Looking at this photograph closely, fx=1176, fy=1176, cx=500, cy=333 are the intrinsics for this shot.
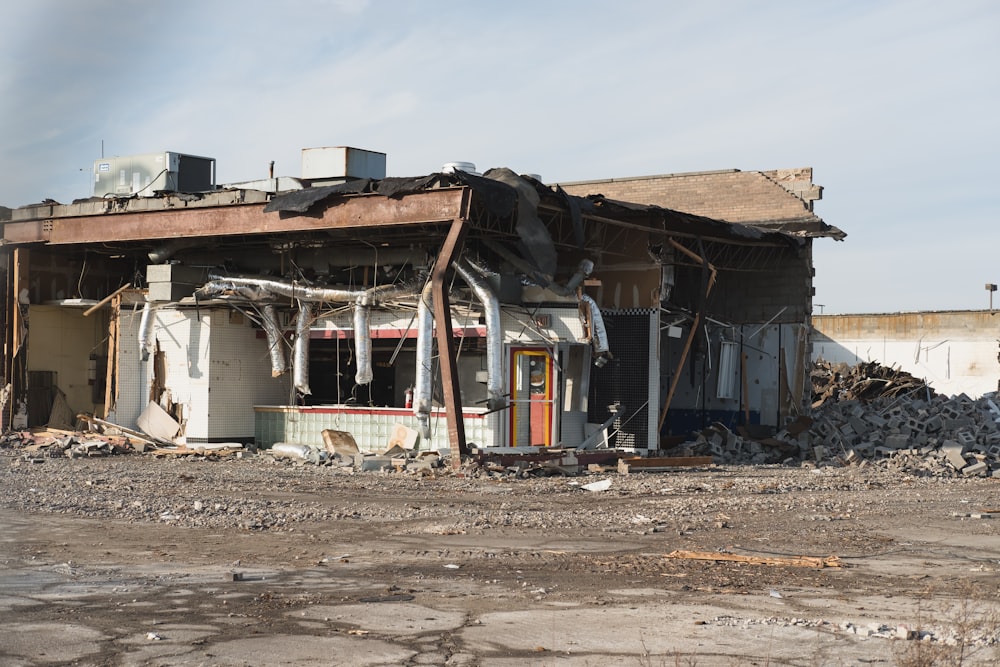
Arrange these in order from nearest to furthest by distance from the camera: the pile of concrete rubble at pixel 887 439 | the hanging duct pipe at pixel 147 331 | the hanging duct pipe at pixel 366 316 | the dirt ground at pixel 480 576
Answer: the dirt ground at pixel 480 576 < the hanging duct pipe at pixel 366 316 < the pile of concrete rubble at pixel 887 439 < the hanging duct pipe at pixel 147 331

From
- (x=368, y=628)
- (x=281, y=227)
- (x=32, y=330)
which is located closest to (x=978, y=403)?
(x=281, y=227)

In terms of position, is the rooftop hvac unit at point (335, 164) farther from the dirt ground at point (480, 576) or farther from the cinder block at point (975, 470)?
the cinder block at point (975, 470)

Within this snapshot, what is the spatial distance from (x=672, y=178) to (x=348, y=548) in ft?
80.3

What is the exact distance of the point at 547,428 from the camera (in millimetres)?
24453

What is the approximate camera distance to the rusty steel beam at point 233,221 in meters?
21.7

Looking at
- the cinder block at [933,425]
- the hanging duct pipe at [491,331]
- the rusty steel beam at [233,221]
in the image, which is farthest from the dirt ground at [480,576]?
the cinder block at [933,425]

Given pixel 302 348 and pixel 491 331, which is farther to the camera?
pixel 302 348

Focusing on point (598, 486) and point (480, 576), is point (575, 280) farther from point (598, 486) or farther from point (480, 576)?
point (480, 576)

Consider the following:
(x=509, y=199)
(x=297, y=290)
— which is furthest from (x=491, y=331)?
(x=297, y=290)

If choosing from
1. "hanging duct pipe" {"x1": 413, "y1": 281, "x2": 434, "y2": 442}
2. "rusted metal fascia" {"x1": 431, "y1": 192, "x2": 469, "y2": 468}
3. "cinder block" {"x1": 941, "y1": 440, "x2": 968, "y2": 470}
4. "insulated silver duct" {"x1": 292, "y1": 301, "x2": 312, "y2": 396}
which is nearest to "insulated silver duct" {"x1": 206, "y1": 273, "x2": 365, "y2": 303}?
"insulated silver duct" {"x1": 292, "y1": 301, "x2": 312, "y2": 396}

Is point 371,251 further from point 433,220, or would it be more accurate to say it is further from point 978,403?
point 978,403

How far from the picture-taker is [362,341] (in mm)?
24453

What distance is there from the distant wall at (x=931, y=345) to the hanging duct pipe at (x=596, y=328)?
32178 mm

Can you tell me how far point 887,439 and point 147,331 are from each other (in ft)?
57.2
